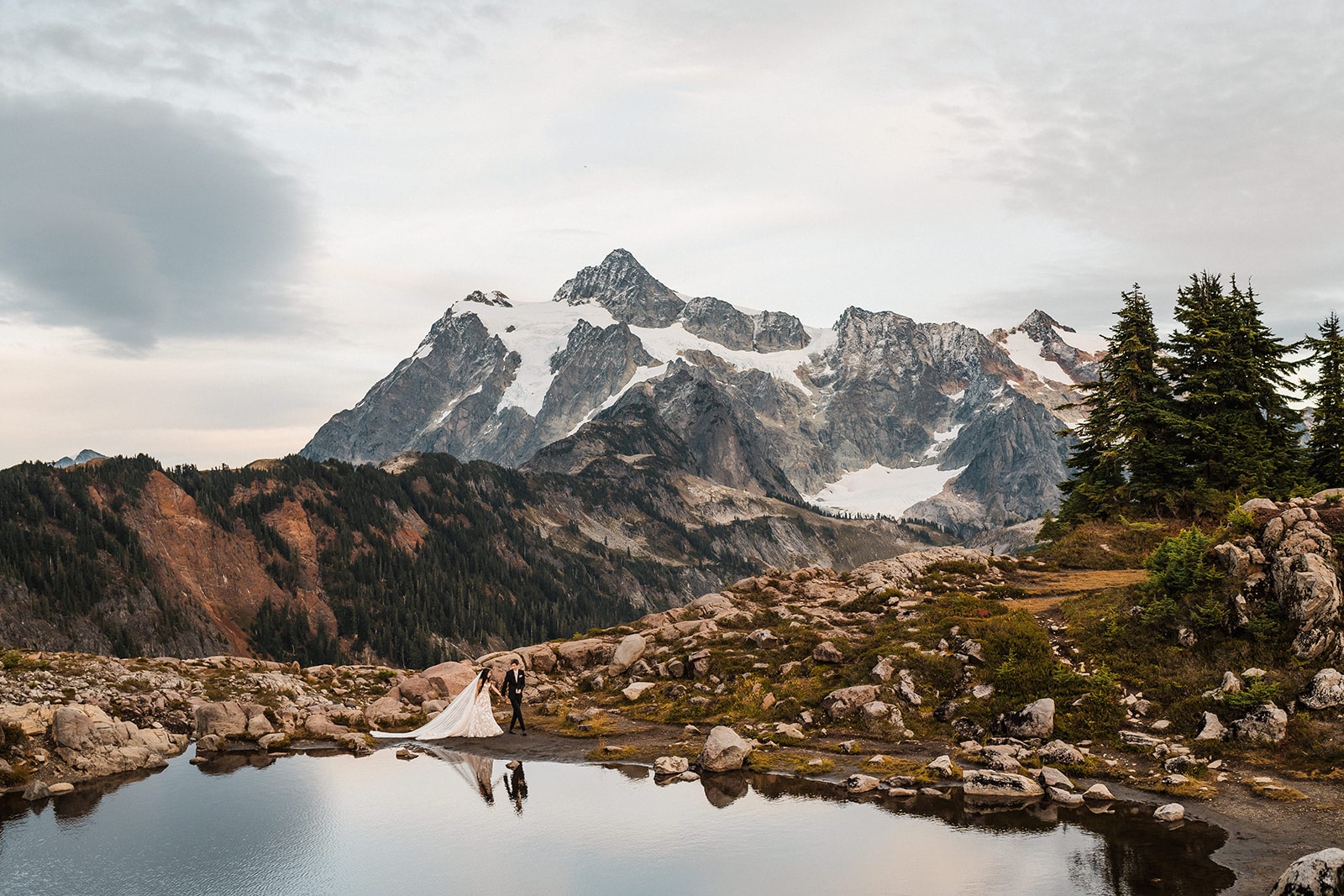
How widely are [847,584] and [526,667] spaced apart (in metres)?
19.6

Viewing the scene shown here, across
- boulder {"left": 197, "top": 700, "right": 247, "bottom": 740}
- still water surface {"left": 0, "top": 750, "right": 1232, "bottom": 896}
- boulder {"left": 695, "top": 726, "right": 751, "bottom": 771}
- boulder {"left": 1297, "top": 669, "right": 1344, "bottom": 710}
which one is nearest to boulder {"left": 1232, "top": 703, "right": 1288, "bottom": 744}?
boulder {"left": 1297, "top": 669, "right": 1344, "bottom": 710}

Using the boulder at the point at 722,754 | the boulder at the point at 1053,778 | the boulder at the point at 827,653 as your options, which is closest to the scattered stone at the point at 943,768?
the boulder at the point at 1053,778

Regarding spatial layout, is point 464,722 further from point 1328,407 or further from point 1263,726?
point 1328,407

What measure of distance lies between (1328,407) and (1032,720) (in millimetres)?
43105

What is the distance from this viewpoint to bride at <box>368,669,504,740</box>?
39.5m

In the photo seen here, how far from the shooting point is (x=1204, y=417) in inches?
2404

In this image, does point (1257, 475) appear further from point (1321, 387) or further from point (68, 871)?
point (68, 871)

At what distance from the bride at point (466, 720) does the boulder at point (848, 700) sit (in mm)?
13886

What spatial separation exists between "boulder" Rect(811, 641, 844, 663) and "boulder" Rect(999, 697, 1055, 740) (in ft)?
28.3

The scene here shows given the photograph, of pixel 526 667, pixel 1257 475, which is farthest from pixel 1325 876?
pixel 1257 475

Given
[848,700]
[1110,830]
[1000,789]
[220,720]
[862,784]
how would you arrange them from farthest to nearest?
[220,720], [848,700], [862,784], [1000,789], [1110,830]

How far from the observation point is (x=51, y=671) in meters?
45.8

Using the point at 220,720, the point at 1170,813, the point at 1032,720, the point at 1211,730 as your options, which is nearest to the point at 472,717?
the point at 220,720

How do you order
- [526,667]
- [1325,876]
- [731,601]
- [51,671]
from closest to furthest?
[1325,876]
[51,671]
[526,667]
[731,601]
